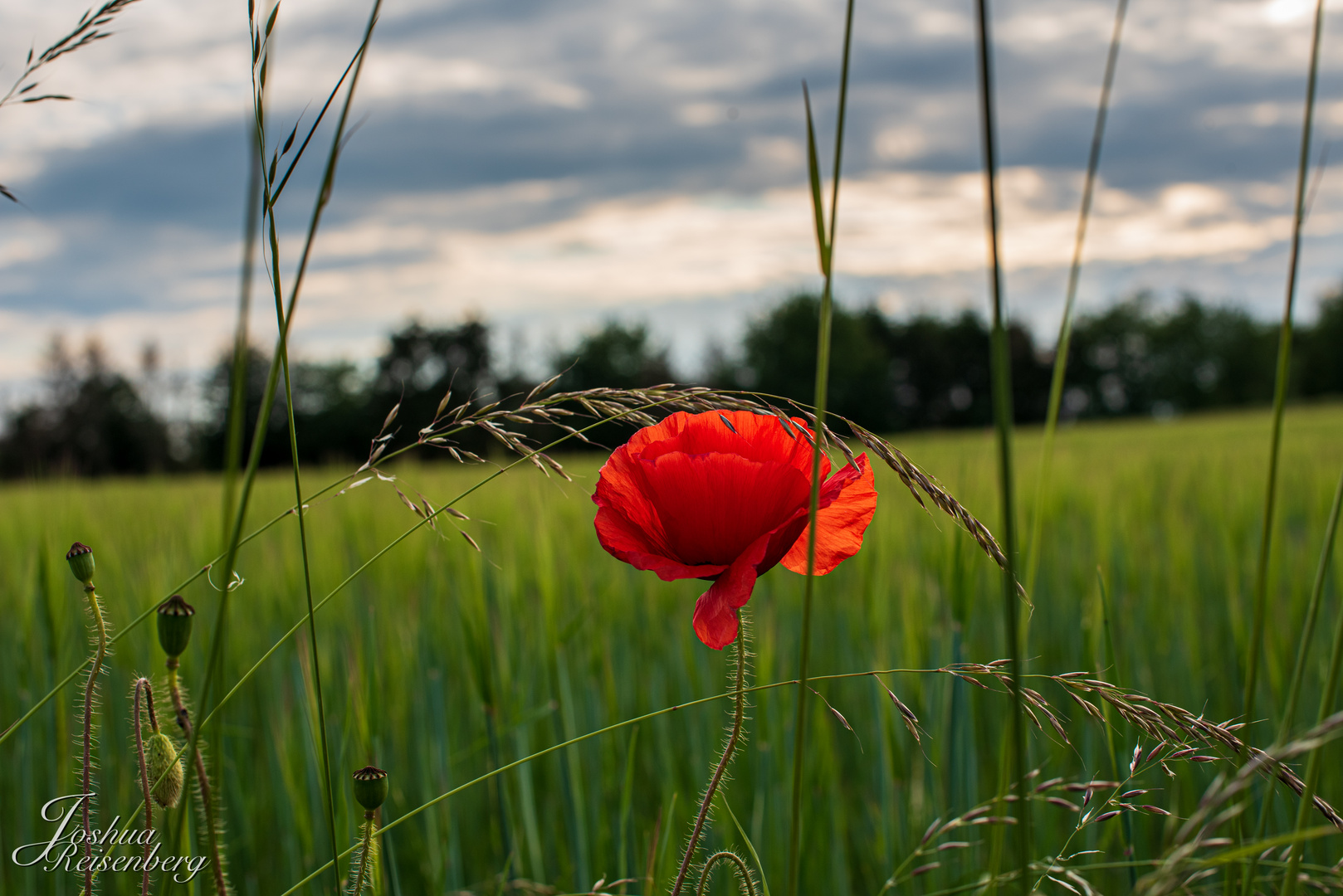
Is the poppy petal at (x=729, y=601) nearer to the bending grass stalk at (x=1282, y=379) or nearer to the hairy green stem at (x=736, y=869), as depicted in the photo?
the hairy green stem at (x=736, y=869)

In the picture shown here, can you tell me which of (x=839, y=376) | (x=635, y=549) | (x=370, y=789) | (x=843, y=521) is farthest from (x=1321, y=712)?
(x=839, y=376)

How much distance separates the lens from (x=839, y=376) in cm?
2673

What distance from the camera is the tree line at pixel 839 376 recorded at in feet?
77.1

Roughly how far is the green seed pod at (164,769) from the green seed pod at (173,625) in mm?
56

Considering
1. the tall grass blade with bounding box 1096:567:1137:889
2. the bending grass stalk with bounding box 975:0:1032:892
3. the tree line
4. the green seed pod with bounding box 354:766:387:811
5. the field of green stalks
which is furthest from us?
the tree line

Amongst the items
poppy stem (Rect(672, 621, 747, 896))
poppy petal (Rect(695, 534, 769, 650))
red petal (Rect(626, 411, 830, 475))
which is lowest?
poppy stem (Rect(672, 621, 747, 896))

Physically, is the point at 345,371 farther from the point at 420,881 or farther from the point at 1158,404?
the point at 1158,404

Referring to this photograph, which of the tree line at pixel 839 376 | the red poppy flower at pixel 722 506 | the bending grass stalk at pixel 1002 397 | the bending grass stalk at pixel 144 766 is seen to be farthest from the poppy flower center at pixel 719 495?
the tree line at pixel 839 376

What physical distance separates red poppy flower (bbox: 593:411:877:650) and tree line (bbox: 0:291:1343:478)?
18.8m

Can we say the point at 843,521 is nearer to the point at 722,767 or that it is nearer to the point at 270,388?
the point at 722,767

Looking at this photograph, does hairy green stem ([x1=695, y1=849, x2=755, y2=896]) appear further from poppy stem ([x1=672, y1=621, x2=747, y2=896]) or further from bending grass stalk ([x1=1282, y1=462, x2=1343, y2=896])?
bending grass stalk ([x1=1282, y1=462, x2=1343, y2=896])

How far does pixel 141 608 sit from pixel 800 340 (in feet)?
89.0

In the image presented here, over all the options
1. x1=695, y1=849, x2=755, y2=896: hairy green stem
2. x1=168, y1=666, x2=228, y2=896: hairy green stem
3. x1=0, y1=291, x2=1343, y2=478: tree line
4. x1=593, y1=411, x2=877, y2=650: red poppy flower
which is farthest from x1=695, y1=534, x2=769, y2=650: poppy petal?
x1=0, y1=291, x2=1343, y2=478: tree line

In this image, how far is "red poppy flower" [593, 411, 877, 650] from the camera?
1.45ft
